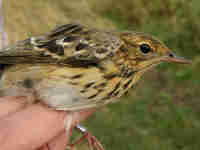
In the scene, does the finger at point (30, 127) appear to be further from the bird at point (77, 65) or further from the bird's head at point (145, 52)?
the bird's head at point (145, 52)

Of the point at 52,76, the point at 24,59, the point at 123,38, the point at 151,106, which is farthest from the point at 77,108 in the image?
the point at 151,106

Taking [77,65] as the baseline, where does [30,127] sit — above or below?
below

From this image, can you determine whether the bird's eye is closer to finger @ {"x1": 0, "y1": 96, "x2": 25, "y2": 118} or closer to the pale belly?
the pale belly

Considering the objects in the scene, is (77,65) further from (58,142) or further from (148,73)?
(148,73)

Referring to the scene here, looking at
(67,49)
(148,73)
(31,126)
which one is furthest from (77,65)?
(148,73)

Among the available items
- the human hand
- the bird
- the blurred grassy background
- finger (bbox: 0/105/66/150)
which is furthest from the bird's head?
the blurred grassy background

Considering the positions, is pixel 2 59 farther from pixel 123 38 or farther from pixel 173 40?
pixel 173 40

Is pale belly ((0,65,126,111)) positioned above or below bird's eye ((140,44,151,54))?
below
